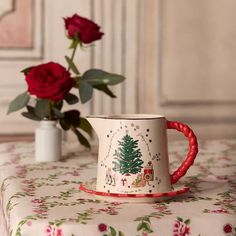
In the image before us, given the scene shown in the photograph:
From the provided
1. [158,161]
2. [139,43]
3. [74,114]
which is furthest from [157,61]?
[158,161]

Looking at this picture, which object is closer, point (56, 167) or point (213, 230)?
point (213, 230)

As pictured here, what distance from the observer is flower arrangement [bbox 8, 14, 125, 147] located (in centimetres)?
152

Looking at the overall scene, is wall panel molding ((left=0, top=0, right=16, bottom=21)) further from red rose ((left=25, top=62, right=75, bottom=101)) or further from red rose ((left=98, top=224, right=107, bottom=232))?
red rose ((left=98, top=224, right=107, bottom=232))

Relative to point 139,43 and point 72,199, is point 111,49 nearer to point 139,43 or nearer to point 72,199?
point 139,43

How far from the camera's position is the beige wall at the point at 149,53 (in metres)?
2.59

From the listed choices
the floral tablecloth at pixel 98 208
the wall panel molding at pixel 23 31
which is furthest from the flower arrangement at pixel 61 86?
the wall panel molding at pixel 23 31

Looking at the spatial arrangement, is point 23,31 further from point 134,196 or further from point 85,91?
point 134,196

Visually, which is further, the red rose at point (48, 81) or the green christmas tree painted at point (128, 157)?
the red rose at point (48, 81)

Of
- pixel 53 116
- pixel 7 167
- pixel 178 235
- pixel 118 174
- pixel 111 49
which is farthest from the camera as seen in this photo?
pixel 111 49

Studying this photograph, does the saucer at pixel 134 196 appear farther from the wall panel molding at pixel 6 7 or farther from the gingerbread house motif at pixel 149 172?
the wall panel molding at pixel 6 7

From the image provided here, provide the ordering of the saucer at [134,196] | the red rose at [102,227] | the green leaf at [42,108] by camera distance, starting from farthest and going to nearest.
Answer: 1. the green leaf at [42,108]
2. the saucer at [134,196]
3. the red rose at [102,227]

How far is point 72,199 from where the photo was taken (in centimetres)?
108

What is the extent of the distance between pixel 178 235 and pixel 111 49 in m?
1.76

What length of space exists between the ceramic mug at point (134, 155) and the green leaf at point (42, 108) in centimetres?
54
